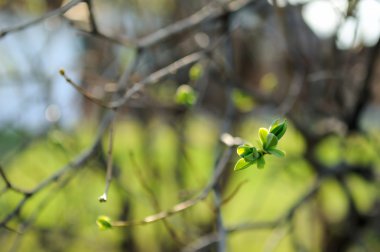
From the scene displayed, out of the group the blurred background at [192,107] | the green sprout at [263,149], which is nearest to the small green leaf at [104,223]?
the blurred background at [192,107]

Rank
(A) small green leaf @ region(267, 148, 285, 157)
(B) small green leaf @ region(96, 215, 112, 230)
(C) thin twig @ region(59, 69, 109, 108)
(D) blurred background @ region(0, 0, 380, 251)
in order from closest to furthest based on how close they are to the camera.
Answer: (A) small green leaf @ region(267, 148, 285, 157)
(C) thin twig @ region(59, 69, 109, 108)
(B) small green leaf @ region(96, 215, 112, 230)
(D) blurred background @ region(0, 0, 380, 251)

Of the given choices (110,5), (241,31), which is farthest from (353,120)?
(110,5)

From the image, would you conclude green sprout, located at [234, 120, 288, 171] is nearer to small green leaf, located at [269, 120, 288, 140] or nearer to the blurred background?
small green leaf, located at [269, 120, 288, 140]

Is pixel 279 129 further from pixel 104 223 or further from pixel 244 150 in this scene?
pixel 104 223

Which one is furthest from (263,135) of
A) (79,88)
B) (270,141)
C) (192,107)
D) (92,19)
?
(192,107)

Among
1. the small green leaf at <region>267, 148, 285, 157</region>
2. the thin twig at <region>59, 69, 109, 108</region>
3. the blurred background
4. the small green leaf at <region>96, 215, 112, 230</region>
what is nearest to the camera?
the small green leaf at <region>267, 148, 285, 157</region>

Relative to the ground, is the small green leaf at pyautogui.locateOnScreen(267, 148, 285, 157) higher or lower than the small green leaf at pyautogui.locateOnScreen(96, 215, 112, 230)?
lower

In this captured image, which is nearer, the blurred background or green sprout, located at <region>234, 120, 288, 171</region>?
green sprout, located at <region>234, 120, 288, 171</region>

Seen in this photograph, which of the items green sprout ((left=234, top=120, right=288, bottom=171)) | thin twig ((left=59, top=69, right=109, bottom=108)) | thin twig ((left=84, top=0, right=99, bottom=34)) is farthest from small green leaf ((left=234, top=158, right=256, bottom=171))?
thin twig ((left=84, top=0, right=99, bottom=34))
